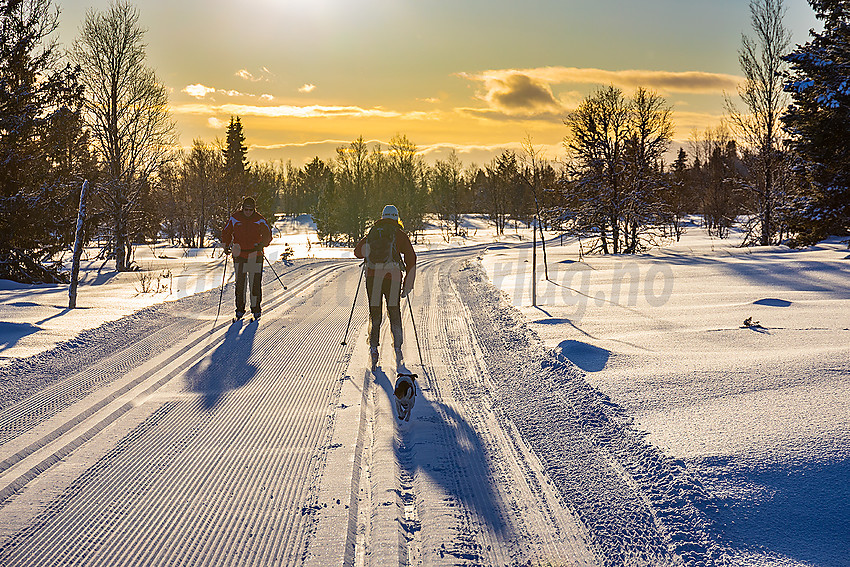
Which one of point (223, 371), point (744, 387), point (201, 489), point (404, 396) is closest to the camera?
point (201, 489)

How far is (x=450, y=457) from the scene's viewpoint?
14.5ft

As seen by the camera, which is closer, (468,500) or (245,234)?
(468,500)

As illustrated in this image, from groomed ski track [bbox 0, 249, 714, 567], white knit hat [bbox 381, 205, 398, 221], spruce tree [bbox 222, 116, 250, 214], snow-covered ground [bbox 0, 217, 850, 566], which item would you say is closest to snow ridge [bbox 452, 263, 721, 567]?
groomed ski track [bbox 0, 249, 714, 567]

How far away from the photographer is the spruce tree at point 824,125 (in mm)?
21430

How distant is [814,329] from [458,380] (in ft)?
16.8

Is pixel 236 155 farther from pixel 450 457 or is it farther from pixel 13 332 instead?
pixel 450 457

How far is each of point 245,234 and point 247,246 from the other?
0.25 m

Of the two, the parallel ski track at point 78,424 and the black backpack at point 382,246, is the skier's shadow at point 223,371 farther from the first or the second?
the black backpack at point 382,246

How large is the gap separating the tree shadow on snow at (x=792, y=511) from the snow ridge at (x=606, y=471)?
160 millimetres

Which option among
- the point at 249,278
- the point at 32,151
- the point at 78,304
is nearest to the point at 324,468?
the point at 249,278

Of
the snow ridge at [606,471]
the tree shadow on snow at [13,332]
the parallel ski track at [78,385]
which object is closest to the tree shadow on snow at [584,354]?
the snow ridge at [606,471]

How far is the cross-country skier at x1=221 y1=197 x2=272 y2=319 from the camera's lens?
10.9 metres

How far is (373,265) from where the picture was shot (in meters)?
7.24

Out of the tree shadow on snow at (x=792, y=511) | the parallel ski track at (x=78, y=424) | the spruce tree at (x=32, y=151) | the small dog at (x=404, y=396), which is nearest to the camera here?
the tree shadow on snow at (x=792, y=511)
